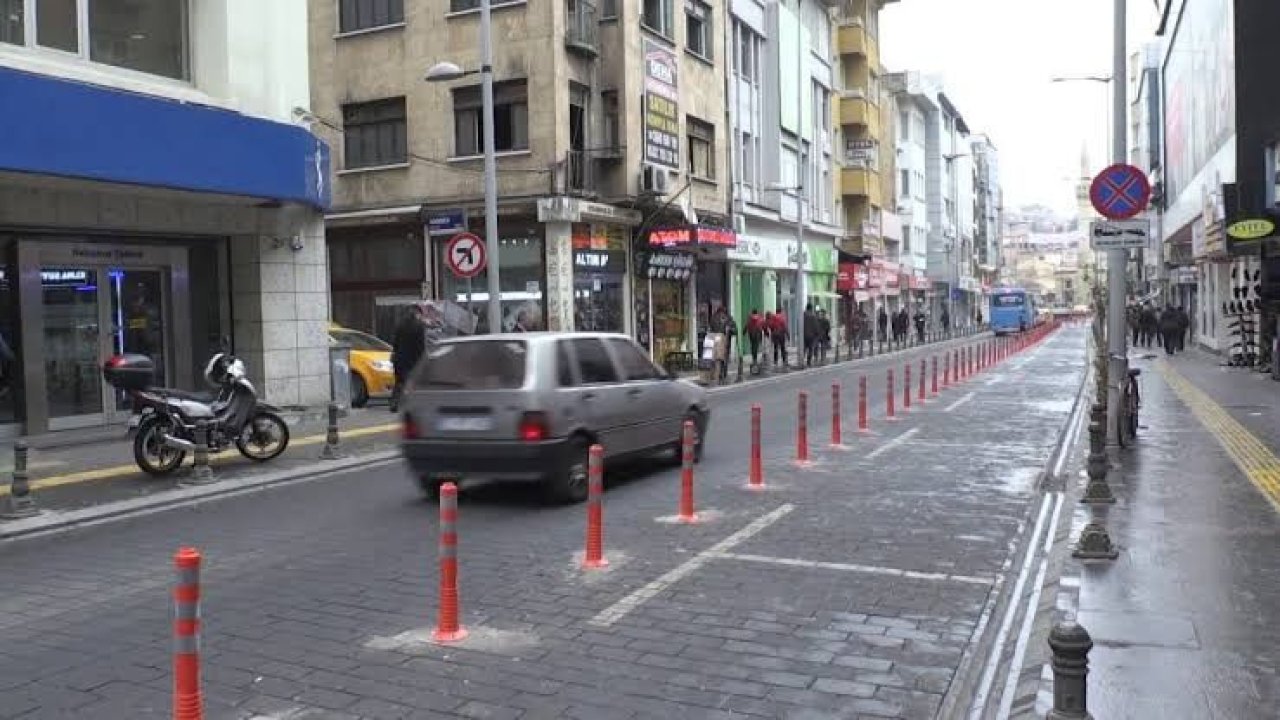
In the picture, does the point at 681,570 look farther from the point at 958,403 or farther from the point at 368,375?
the point at 368,375

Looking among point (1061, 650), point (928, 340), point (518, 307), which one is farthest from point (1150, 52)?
point (1061, 650)

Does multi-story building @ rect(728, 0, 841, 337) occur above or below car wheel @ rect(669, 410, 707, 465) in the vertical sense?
above

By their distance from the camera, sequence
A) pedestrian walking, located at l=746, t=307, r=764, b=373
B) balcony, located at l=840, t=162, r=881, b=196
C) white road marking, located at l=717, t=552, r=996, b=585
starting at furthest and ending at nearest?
balcony, located at l=840, t=162, r=881, b=196, pedestrian walking, located at l=746, t=307, r=764, b=373, white road marking, located at l=717, t=552, r=996, b=585

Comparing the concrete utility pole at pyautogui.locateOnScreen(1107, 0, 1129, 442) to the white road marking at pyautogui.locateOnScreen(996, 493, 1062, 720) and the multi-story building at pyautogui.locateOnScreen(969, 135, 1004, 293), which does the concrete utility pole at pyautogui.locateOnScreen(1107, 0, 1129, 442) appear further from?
the multi-story building at pyautogui.locateOnScreen(969, 135, 1004, 293)

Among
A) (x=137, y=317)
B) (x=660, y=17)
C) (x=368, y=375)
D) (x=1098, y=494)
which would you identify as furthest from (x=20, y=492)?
(x=660, y=17)

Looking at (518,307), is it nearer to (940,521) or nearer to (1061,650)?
(940,521)

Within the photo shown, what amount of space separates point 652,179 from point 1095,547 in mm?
21643

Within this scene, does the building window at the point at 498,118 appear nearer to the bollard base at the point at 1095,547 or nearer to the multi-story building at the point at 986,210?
the bollard base at the point at 1095,547

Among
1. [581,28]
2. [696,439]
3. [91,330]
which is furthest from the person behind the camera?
[581,28]

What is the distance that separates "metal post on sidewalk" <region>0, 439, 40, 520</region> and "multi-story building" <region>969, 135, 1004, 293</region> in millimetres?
104896

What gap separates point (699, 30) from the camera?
1319 inches

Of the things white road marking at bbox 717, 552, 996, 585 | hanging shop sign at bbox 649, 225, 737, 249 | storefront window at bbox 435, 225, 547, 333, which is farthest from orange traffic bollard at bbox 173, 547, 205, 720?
hanging shop sign at bbox 649, 225, 737, 249

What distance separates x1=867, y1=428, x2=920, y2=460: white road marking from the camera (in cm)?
1326

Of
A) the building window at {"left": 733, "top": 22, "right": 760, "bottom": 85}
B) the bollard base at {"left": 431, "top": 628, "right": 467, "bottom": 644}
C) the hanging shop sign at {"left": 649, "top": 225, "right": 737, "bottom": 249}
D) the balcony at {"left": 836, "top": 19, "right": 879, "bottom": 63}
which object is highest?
the balcony at {"left": 836, "top": 19, "right": 879, "bottom": 63}
